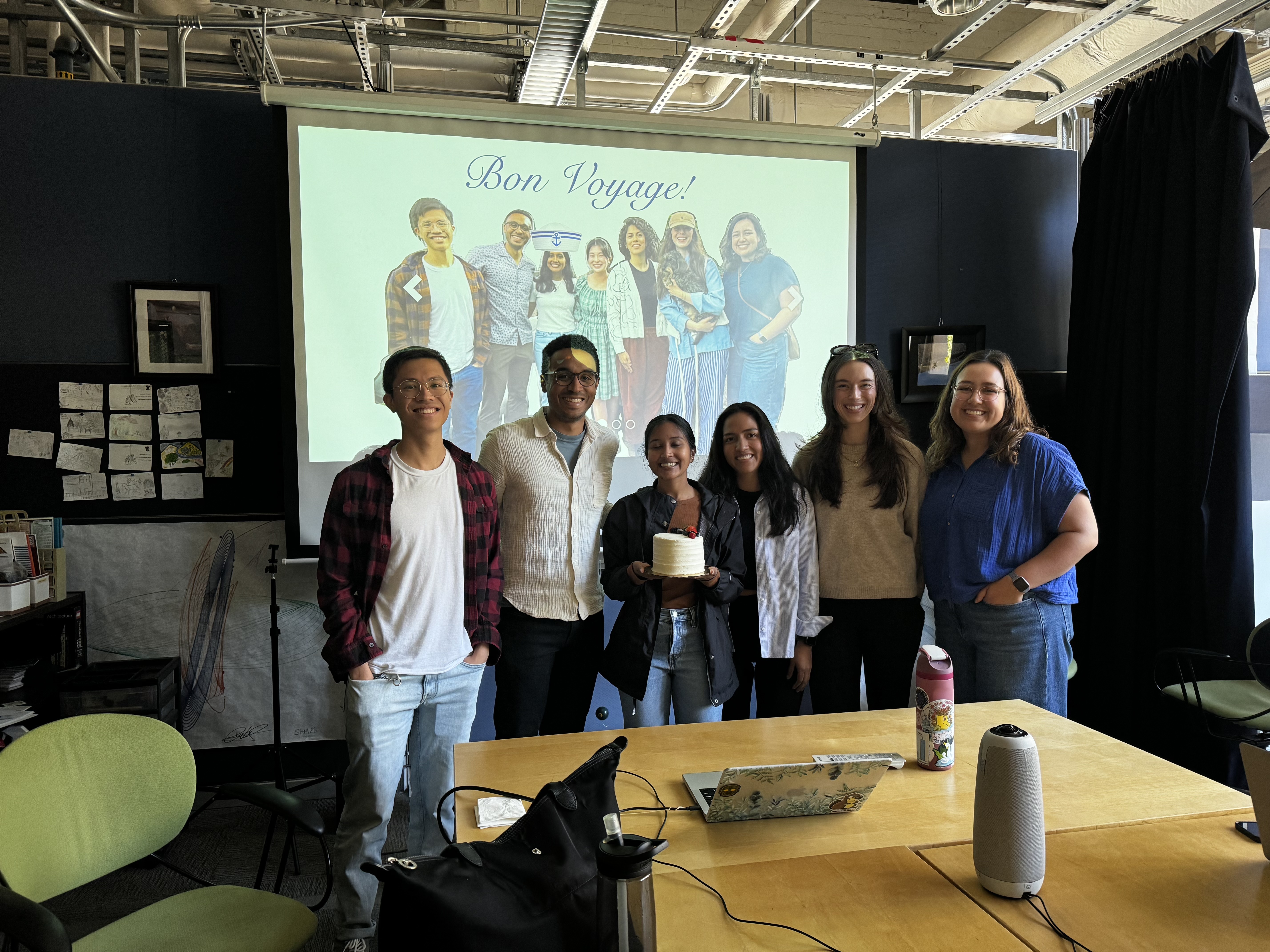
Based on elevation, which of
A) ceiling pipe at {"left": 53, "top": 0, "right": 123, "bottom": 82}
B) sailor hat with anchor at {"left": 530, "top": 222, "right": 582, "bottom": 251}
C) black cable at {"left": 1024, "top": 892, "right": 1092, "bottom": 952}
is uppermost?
ceiling pipe at {"left": 53, "top": 0, "right": 123, "bottom": 82}

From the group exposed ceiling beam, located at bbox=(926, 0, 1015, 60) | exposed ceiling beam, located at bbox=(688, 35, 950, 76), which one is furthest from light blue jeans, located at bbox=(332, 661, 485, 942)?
exposed ceiling beam, located at bbox=(926, 0, 1015, 60)

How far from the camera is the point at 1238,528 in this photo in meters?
3.22

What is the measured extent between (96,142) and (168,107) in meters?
0.31

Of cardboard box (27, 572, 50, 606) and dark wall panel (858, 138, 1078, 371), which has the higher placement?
dark wall panel (858, 138, 1078, 371)

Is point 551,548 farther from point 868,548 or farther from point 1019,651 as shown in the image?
point 1019,651

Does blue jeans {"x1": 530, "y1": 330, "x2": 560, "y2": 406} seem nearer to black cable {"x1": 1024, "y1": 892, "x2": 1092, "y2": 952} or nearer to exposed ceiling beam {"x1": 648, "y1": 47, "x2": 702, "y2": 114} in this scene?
exposed ceiling beam {"x1": 648, "y1": 47, "x2": 702, "y2": 114}

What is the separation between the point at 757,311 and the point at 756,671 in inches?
68.2

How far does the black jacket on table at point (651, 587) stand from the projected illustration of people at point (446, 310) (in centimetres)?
111

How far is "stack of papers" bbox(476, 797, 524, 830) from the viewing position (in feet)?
4.68

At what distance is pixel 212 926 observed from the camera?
164cm

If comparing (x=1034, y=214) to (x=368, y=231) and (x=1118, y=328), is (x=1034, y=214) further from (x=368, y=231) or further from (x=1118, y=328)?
(x=368, y=231)

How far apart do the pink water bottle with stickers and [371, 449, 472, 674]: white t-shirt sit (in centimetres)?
125

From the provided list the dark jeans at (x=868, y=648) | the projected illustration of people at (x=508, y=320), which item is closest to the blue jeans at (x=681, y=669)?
the dark jeans at (x=868, y=648)

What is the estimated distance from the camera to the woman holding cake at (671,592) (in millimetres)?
2379
